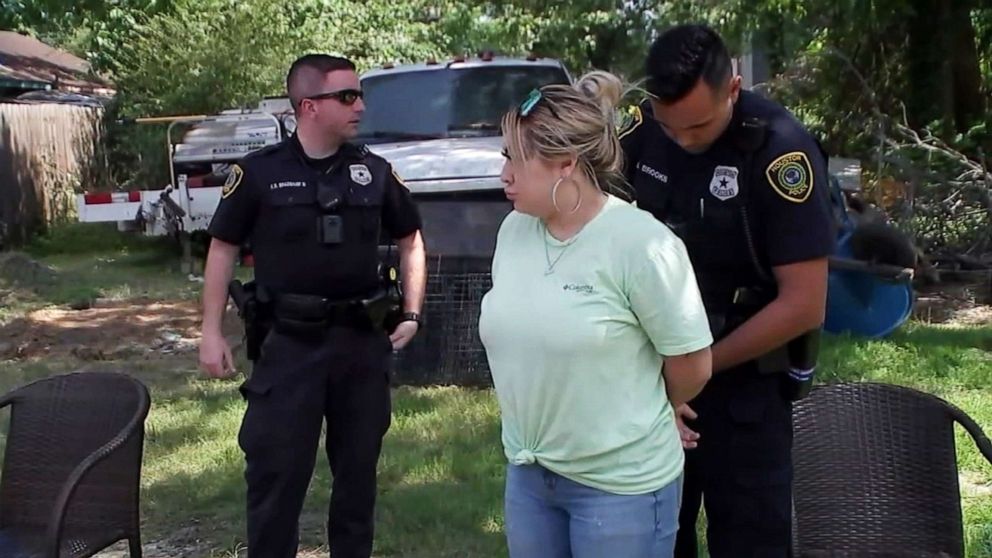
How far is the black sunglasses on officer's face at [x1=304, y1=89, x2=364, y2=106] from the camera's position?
3893 millimetres

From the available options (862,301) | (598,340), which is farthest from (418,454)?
(598,340)

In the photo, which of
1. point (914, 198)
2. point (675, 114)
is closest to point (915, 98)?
point (914, 198)

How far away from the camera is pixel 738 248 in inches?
115

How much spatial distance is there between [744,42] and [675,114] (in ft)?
41.1

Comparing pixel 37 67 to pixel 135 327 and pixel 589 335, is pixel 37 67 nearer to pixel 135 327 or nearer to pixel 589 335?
Result: pixel 135 327

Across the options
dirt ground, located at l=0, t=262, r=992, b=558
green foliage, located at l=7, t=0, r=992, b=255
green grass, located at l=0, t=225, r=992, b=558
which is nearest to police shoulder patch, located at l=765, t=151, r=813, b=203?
green grass, located at l=0, t=225, r=992, b=558

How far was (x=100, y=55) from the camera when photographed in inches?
711

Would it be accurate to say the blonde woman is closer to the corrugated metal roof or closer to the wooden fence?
the wooden fence

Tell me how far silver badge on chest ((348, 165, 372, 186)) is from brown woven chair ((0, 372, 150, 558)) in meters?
0.92

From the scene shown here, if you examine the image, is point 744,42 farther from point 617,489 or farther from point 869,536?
point 617,489

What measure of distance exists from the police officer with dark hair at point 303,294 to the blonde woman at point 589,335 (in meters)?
1.37

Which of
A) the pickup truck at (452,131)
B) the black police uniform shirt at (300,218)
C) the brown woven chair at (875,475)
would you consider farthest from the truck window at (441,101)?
the brown woven chair at (875,475)

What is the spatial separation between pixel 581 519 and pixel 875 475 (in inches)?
55.7

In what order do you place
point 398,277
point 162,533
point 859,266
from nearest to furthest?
point 398,277, point 162,533, point 859,266
